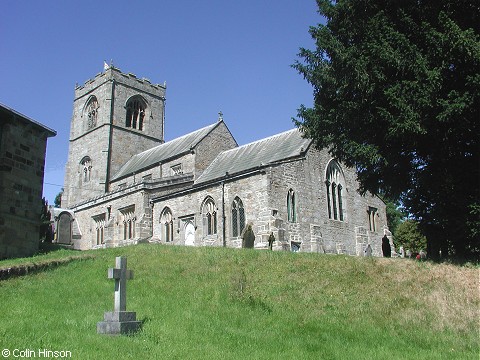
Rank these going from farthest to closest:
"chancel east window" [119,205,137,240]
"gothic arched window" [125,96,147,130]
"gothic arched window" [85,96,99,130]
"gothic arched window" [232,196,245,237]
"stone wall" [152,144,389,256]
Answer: "gothic arched window" [85,96,99,130] → "gothic arched window" [125,96,147,130] → "chancel east window" [119,205,137,240] → "gothic arched window" [232,196,245,237] → "stone wall" [152,144,389,256]

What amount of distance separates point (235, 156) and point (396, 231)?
2456 cm

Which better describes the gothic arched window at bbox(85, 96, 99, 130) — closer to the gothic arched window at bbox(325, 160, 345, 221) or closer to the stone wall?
the stone wall

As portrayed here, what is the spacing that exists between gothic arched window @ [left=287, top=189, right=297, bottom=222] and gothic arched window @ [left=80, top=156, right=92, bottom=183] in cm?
2600

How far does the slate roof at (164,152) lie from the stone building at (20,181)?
15875 mm

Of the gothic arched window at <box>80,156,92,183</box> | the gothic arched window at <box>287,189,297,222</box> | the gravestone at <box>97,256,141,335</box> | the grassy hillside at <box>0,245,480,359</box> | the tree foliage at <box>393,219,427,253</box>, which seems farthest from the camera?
the gothic arched window at <box>80,156,92,183</box>

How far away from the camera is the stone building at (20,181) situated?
1672cm

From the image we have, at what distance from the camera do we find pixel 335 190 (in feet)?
91.7

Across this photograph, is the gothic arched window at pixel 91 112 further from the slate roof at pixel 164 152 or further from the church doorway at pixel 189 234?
the church doorway at pixel 189 234

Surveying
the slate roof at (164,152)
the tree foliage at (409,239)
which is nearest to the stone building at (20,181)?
the slate roof at (164,152)

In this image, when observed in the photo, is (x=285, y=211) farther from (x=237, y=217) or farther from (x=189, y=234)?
(x=189, y=234)

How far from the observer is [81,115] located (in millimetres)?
48219

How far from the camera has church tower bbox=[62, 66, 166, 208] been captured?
43.9 meters

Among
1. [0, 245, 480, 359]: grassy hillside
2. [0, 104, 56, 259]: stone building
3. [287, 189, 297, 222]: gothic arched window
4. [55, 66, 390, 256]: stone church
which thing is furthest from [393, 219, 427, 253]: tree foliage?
[0, 104, 56, 259]: stone building

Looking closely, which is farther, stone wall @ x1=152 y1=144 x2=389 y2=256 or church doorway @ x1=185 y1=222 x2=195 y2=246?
church doorway @ x1=185 y1=222 x2=195 y2=246
